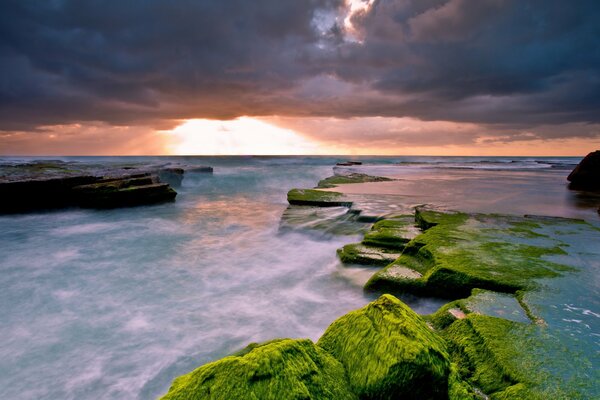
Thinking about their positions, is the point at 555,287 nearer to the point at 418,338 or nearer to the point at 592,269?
the point at 592,269

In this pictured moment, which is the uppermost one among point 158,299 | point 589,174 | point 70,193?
point 589,174

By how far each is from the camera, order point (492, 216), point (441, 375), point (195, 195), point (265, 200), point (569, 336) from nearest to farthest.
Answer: point (441, 375), point (569, 336), point (492, 216), point (265, 200), point (195, 195)

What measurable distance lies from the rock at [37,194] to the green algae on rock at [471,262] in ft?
49.4

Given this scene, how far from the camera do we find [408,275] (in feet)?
16.4

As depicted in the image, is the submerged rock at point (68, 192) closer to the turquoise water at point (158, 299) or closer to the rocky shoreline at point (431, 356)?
the turquoise water at point (158, 299)

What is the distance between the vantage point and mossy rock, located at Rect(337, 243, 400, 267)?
6430 millimetres

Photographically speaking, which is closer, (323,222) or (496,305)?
(496,305)

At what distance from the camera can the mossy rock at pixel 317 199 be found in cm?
1252

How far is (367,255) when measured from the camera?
262 inches

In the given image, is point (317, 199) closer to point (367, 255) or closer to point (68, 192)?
point (367, 255)

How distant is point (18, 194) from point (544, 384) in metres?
17.8

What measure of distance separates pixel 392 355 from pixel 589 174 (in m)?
23.3

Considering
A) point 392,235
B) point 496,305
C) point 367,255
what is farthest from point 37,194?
point 496,305

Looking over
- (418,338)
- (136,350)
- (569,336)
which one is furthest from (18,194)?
(569,336)
